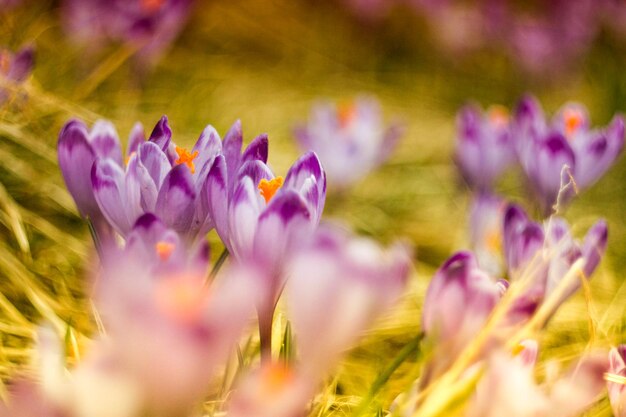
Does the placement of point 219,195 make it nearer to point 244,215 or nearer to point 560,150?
point 244,215

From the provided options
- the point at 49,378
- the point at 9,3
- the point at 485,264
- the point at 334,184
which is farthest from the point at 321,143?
the point at 49,378

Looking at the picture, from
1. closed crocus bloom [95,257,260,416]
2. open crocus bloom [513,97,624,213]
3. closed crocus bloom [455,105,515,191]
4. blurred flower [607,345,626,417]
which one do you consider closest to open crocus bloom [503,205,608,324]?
blurred flower [607,345,626,417]

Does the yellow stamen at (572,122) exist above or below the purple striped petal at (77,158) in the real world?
above

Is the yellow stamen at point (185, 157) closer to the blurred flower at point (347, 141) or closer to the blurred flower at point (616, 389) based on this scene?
the blurred flower at point (616, 389)

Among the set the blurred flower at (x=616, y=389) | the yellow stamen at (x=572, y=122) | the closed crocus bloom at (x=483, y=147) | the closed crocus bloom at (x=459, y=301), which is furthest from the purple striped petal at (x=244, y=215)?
the closed crocus bloom at (x=483, y=147)

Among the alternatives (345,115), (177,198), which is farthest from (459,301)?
(345,115)

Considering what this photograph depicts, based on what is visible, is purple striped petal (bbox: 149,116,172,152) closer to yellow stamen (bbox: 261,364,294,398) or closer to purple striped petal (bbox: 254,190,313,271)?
purple striped petal (bbox: 254,190,313,271)
